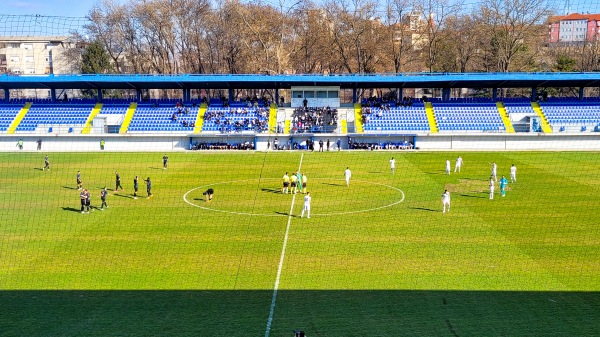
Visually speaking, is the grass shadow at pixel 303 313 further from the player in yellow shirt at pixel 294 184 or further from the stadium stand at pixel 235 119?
the stadium stand at pixel 235 119

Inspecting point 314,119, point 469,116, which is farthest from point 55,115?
point 469,116

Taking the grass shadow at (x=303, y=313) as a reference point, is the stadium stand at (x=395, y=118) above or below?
above

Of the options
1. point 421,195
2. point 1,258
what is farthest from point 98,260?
point 421,195

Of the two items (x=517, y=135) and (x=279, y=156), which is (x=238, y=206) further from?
(x=517, y=135)

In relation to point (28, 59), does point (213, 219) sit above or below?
below

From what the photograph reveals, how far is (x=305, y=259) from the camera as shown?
58.7ft

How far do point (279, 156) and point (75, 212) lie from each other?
74.1 feet

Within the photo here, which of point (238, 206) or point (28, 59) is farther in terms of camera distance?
point (28, 59)

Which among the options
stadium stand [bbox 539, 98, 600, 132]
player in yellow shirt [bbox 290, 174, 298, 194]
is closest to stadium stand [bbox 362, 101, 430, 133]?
stadium stand [bbox 539, 98, 600, 132]

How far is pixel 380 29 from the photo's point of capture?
7231 cm

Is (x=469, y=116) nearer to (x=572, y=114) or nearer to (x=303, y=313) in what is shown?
(x=572, y=114)

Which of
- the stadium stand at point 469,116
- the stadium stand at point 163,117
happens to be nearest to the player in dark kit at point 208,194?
the stadium stand at point 163,117

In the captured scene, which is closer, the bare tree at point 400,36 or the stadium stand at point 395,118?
the stadium stand at point 395,118

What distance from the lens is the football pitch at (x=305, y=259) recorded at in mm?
13281
